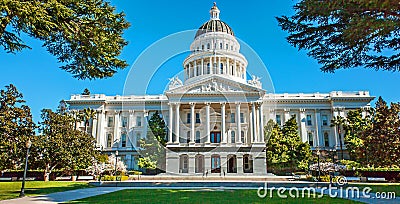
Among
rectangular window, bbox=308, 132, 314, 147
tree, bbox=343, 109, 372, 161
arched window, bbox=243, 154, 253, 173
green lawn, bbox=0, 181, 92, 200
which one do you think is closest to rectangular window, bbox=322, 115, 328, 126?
rectangular window, bbox=308, 132, 314, 147

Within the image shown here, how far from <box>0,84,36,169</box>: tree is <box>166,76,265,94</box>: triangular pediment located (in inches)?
799

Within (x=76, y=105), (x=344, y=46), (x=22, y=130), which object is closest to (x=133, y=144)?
(x=76, y=105)

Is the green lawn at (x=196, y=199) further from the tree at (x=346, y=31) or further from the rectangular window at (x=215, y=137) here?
the rectangular window at (x=215, y=137)

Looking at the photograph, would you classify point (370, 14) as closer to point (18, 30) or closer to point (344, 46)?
point (344, 46)

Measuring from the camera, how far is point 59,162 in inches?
1351

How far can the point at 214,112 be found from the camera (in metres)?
48.3

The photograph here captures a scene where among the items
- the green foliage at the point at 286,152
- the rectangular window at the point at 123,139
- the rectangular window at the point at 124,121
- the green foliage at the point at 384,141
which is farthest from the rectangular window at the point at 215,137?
the green foliage at the point at 384,141

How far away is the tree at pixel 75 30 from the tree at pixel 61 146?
23.9 metres

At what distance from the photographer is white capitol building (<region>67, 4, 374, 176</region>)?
43969 mm

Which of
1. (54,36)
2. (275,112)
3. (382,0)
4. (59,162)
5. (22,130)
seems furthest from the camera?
(275,112)

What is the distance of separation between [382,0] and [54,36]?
36.4 feet

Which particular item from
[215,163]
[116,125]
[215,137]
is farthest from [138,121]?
[215,163]

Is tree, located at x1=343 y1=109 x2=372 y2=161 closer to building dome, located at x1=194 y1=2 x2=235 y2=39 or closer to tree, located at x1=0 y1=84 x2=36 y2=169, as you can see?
building dome, located at x1=194 y1=2 x2=235 y2=39

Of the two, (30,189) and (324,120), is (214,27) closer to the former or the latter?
(324,120)
